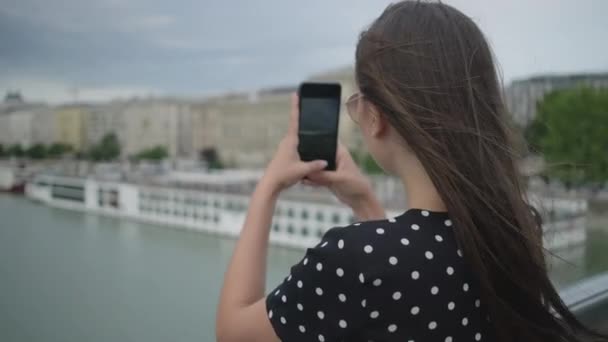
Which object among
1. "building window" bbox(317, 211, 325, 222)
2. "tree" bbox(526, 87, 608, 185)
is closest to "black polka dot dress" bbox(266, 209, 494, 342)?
"building window" bbox(317, 211, 325, 222)

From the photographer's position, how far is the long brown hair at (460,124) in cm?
33

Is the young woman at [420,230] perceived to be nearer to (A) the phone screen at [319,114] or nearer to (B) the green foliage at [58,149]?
(A) the phone screen at [319,114]

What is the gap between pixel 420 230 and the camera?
1.03ft

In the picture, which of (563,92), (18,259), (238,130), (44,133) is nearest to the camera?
(18,259)

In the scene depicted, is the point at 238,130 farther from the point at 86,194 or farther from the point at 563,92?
the point at 86,194

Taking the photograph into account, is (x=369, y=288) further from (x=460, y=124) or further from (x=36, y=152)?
(x=36, y=152)

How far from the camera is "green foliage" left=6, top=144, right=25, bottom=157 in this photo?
99 centimetres

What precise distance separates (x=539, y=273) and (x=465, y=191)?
9cm

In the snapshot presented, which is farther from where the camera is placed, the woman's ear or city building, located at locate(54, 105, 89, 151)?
city building, located at locate(54, 105, 89, 151)

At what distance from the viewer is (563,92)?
8805 millimetres

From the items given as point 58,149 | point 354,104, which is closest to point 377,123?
point 354,104

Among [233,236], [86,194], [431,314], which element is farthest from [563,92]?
[431,314]

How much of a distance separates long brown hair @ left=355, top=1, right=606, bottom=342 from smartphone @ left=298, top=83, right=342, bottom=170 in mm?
41

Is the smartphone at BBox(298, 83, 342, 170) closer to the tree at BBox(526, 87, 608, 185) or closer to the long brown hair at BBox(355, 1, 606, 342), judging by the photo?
Answer: the long brown hair at BBox(355, 1, 606, 342)
